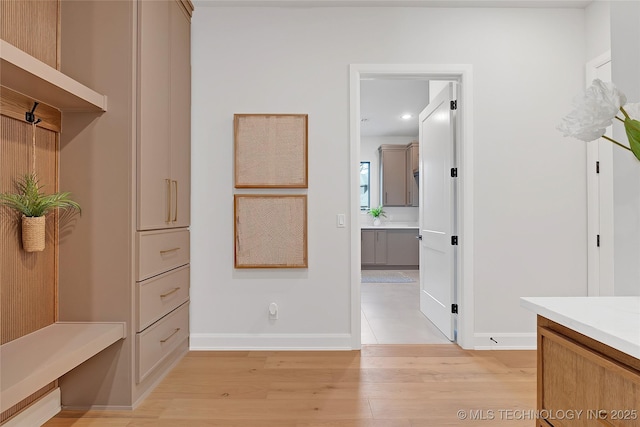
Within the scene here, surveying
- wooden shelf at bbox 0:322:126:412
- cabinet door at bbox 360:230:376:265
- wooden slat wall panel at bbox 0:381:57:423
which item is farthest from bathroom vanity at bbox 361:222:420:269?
wooden slat wall panel at bbox 0:381:57:423

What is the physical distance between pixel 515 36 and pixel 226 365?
132 inches

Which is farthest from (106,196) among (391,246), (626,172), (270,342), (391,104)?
(391,246)

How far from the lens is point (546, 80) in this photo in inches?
119

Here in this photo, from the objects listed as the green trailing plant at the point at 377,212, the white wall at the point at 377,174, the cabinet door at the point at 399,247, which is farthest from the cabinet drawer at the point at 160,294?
the white wall at the point at 377,174

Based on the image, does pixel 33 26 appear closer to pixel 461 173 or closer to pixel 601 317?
pixel 601 317

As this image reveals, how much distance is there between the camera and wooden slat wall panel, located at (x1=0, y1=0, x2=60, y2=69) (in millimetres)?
1688

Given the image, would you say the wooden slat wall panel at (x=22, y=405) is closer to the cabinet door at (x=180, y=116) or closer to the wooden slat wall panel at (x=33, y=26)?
the cabinet door at (x=180, y=116)

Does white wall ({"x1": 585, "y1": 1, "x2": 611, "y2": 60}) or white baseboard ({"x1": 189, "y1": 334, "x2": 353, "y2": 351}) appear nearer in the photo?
white wall ({"x1": 585, "y1": 1, "x2": 611, "y2": 60})

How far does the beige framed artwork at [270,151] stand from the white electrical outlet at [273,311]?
3.06 ft

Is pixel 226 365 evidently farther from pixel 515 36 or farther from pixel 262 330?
pixel 515 36

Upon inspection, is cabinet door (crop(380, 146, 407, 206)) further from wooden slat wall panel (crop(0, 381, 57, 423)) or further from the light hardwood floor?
wooden slat wall panel (crop(0, 381, 57, 423))

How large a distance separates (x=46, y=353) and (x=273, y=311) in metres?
1.58

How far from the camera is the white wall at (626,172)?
133 cm

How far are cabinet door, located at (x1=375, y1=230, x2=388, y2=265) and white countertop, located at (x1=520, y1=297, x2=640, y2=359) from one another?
6.12 metres
